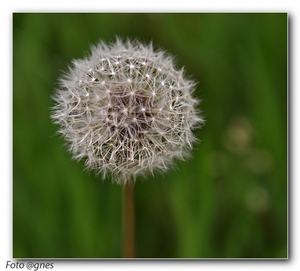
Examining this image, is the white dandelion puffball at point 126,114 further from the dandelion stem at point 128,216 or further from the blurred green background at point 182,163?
the blurred green background at point 182,163

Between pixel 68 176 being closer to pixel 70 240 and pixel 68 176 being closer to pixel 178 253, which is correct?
pixel 70 240

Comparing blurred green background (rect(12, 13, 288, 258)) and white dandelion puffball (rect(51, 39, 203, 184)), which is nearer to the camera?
white dandelion puffball (rect(51, 39, 203, 184))

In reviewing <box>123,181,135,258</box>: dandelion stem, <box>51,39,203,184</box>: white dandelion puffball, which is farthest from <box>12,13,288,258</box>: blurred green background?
<box>51,39,203,184</box>: white dandelion puffball

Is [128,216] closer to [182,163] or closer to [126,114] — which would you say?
[126,114]

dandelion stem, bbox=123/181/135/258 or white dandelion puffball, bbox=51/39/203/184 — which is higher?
white dandelion puffball, bbox=51/39/203/184

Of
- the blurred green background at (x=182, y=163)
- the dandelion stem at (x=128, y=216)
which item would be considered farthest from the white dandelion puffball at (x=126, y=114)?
the blurred green background at (x=182, y=163)

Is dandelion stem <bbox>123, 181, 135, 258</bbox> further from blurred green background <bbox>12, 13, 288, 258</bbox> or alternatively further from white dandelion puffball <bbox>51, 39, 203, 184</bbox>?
blurred green background <bbox>12, 13, 288, 258</bbox>

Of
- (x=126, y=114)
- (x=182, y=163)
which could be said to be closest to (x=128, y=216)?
(x=126, y=114)
